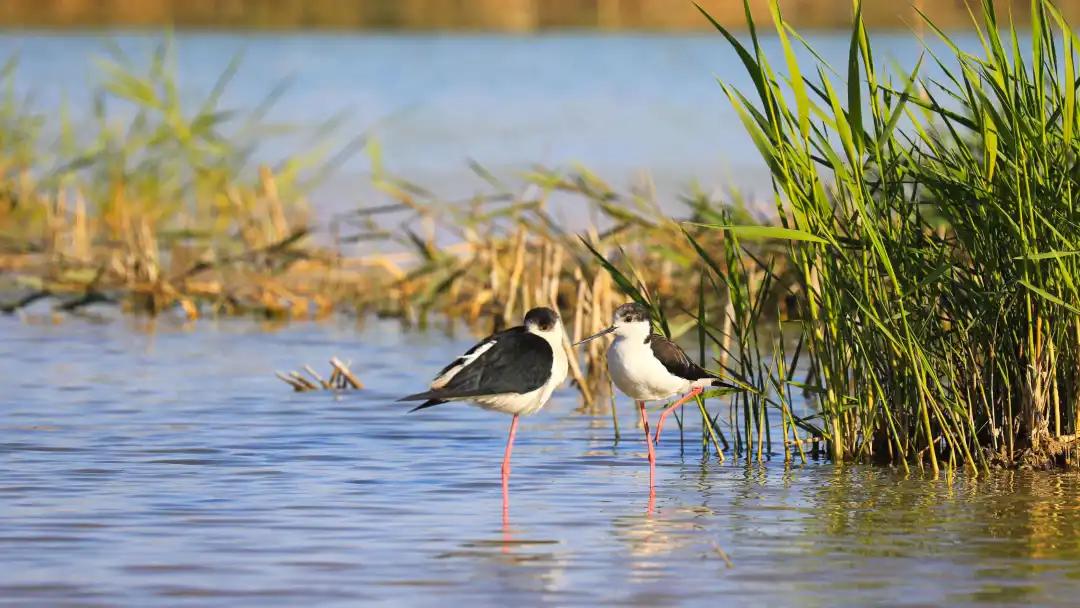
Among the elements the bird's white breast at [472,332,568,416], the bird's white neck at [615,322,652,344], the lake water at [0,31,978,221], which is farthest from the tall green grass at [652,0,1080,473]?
the lake water at [0,31,978,221]

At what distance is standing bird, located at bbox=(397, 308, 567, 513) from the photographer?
25.8 ft

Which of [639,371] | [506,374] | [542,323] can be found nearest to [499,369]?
[506,374]

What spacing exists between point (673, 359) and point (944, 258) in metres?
1.20

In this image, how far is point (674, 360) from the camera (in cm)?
816

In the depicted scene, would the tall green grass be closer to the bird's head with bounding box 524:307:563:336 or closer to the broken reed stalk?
the bird's head with bounding box 524:307:563:336

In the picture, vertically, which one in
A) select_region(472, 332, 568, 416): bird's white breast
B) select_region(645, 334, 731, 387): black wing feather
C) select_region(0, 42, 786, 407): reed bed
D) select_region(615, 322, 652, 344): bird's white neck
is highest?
select_region(0, 42, 786, 407): reed bed

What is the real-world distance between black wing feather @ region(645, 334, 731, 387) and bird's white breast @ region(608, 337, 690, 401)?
0.07ft

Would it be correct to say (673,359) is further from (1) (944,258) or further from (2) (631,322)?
(1) (944,258)

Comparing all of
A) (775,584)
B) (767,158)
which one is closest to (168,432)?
(767,158)

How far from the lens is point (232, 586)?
6.21m

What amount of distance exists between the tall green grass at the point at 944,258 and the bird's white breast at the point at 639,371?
1.03 feet

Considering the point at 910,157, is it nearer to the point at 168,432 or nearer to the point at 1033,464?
the point at 1033,464

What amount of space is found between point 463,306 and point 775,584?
8.01 meters

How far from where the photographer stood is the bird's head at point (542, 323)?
27.2 ft
